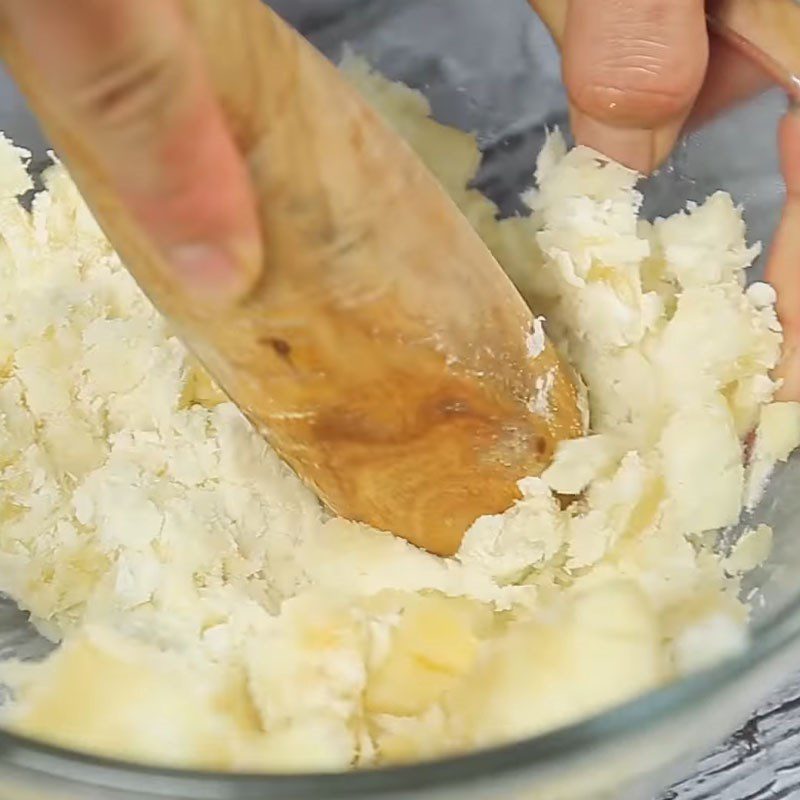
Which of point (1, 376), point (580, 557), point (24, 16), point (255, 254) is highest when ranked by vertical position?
point (24, 16)

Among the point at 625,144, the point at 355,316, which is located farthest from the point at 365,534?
the point at 625,144

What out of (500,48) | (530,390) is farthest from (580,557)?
(500,48)

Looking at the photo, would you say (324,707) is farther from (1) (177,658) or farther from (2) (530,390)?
(2) (530,390)

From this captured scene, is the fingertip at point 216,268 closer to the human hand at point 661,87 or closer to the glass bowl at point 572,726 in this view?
the glass bowl at point 572,726

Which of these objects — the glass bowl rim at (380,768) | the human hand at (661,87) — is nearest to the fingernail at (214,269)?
the glass bowl rim at (380,768)

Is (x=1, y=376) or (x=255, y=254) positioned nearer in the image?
(x=255, y=254)

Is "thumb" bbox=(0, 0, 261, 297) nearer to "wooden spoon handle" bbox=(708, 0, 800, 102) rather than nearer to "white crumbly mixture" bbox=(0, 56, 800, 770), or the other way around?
"white crumbly mixture" bbox=(0, 56, 800, 770)

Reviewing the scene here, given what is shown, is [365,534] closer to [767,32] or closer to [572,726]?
[572,726]
